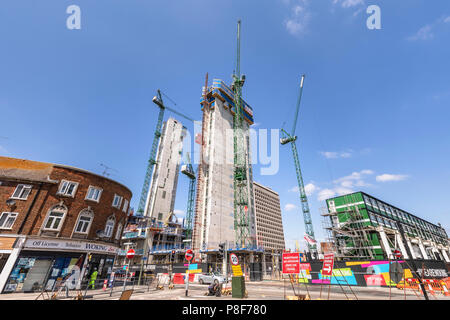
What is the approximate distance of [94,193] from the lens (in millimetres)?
22500

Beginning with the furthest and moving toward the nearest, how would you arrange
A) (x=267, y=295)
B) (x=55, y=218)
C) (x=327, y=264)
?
(x=55, y=218)
(x=267, y=295)
(x=327, y=264)

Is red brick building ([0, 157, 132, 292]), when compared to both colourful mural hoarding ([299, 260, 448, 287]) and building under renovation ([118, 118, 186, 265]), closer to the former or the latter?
colourful mural hoarding ([299, 260, 448, 287])

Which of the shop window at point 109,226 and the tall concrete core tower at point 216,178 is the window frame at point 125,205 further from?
the tall concrete core tower at point 216,178

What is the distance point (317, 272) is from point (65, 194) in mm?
28670

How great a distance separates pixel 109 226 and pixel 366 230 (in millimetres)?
46540

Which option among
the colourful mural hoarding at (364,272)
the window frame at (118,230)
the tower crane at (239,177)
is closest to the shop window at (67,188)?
the window frame at (118,230)

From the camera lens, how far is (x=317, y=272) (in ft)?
75.2

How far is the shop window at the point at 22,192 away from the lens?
18.9m

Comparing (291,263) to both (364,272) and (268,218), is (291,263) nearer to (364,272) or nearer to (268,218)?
(364,272)

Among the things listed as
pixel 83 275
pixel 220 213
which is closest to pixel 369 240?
pixel 220 213

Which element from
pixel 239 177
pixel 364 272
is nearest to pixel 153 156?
pixel 239 177

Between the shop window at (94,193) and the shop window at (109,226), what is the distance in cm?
288
